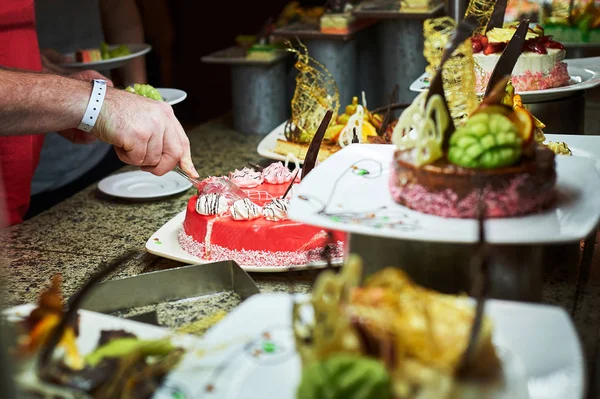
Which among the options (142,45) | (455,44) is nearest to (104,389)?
(455,44)

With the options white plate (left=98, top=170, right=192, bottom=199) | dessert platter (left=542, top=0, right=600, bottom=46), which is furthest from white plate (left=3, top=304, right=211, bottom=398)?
dessert platter (left=542, top=0, right=600, bottom=46)

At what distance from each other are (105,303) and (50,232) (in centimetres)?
56

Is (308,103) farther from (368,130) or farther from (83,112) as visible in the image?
(83,112)

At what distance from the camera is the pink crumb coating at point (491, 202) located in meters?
0.90

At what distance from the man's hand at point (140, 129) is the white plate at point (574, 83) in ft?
1.97

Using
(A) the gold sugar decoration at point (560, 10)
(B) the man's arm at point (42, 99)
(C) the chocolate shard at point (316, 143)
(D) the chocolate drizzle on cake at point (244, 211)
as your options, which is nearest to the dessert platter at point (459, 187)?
(C) the chocolate shard at point (316, 143)

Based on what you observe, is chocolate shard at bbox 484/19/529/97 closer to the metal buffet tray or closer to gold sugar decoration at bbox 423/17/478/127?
gold sugar decoration at bbox 423/17/478/127

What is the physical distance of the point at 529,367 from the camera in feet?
2.41

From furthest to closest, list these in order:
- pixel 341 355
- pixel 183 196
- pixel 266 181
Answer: pixel 183 196
pixel 266 181
pixel 341 355

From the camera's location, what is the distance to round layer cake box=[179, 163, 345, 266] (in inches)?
54.7

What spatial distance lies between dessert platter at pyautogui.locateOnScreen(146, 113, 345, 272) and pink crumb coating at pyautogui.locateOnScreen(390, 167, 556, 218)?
440mm

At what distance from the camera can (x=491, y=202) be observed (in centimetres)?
90

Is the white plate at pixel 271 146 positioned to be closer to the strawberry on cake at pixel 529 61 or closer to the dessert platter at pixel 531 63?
the dessert platter at pixel 531 63

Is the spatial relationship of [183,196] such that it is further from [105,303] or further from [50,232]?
[105,303]
